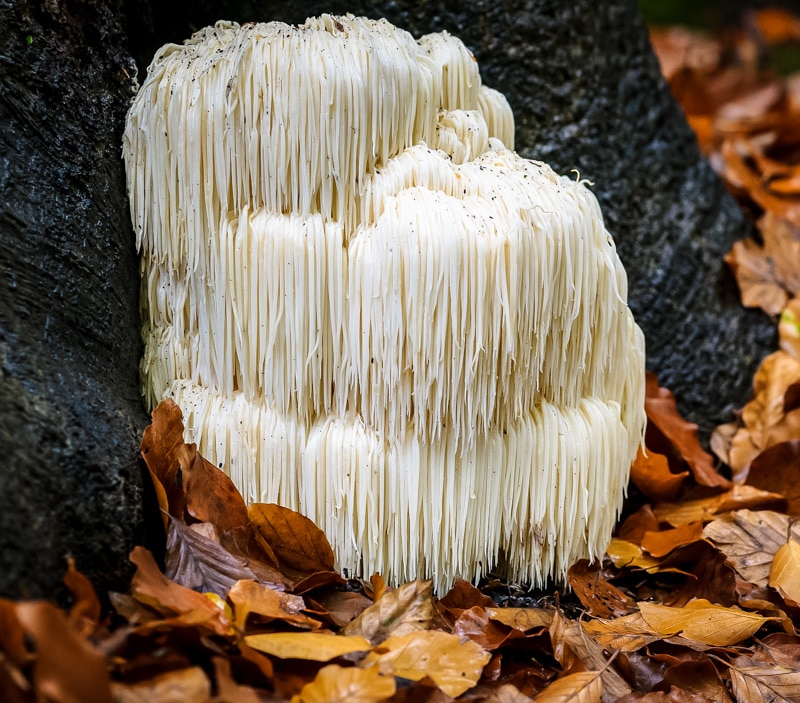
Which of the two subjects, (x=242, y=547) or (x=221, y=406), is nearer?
(x=242, y=547)

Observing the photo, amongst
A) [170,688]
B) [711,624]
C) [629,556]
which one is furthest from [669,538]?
[170,688]

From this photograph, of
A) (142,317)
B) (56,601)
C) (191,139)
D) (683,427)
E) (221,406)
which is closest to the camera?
(56,601)

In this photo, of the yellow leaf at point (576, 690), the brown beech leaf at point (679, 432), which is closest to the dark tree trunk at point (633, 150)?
the brown beech leaf at point (679, 432)

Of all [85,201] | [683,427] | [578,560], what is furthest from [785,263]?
[85,201]

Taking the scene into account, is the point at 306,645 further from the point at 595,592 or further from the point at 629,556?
the point at 629,556

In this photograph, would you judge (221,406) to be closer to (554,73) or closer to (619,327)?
(619,327)

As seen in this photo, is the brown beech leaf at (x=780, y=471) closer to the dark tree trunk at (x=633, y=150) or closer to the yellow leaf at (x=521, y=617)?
the dark tree trunk at (x=633, y=150)
